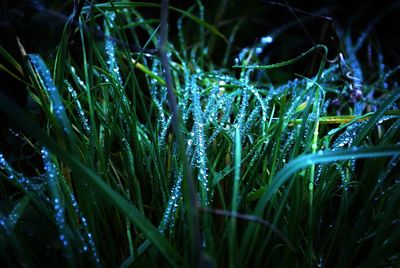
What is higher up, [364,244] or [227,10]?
[227,10]

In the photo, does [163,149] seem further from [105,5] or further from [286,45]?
[286,45]

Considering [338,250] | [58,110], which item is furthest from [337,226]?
[58,110]

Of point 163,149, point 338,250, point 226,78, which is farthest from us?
point 226,78

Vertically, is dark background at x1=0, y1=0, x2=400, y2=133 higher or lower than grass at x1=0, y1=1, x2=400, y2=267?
higher

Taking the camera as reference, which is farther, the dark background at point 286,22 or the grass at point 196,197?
the dark background at point 286,22

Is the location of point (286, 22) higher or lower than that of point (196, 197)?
higher

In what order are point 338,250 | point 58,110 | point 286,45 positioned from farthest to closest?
point 286,45 → point 338,250 → point 58,110

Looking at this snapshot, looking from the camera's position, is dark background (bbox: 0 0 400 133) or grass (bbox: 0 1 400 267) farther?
dark background (bbox: 0 0 400 133)

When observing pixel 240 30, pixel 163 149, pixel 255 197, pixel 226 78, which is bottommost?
pixel 255 197

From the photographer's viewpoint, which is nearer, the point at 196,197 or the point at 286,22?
the point at 196,197

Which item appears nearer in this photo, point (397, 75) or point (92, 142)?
point (92, 142)

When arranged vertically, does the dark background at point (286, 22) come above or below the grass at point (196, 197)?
above
